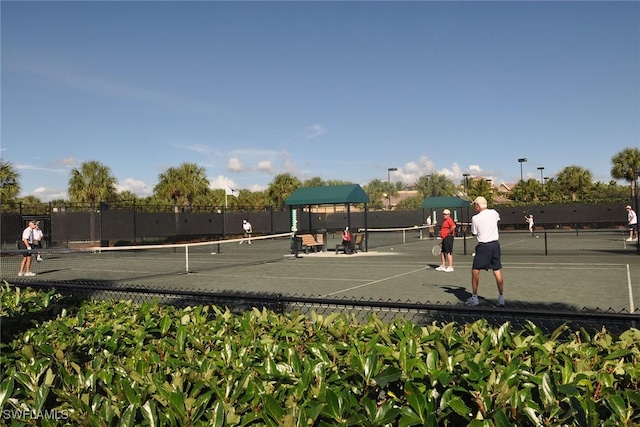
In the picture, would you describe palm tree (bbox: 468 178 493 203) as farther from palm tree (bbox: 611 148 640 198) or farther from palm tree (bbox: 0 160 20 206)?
palm tree (bbox: 0 160 20 206)

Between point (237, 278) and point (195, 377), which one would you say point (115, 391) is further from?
point (237, 278)

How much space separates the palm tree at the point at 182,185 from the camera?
47.1 metres

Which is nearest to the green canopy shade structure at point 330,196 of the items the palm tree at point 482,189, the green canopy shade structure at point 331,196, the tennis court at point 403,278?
the green canopy shade structure at point 331,196

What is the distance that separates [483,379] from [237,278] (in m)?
12.9

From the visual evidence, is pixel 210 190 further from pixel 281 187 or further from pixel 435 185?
pixel 435 185

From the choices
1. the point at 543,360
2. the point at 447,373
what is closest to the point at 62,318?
the point at 447,373

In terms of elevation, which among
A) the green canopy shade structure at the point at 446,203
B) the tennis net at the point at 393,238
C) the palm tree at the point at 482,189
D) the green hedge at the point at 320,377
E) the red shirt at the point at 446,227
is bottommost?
the tennis net at the point at 393,238

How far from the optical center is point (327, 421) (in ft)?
8.02

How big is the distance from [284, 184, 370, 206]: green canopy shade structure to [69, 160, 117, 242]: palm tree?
22.9 meters

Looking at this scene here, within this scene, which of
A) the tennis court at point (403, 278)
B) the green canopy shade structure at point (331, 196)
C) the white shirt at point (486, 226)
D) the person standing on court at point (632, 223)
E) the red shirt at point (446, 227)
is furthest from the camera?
the person standing on court at point (632, 223)

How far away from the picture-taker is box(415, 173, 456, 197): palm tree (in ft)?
299

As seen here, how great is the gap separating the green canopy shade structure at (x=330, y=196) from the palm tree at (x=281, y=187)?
3565 centimetres

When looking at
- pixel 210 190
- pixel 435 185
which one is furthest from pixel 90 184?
pixel 435 185

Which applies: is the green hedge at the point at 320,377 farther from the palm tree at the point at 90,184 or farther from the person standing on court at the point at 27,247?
A: the palm tree at the point at 90,184
